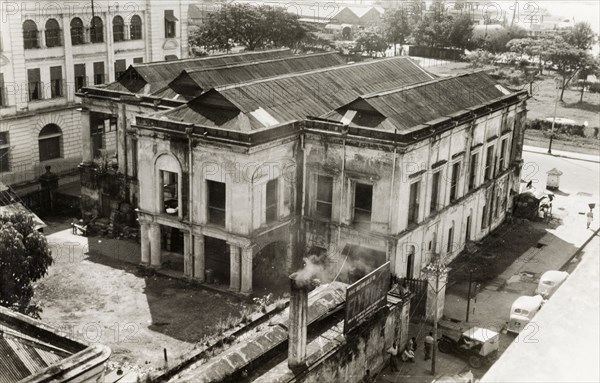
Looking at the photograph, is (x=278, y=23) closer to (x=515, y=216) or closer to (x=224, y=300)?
(x=515, y=216)

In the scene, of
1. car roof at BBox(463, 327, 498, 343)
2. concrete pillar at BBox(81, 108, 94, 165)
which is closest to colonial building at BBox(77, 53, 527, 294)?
car roof at BBox(463, 327, 498, 343)

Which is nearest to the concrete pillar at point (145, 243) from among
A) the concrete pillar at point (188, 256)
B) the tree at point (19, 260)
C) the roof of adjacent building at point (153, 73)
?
the concrete pillar at point (188, 256)

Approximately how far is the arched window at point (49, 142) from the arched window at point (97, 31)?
7666 mm

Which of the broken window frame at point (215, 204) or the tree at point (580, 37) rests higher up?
the tree at point (580, 37)

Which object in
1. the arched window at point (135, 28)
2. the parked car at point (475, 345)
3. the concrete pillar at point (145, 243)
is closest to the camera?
the parked car at point (475, 345)

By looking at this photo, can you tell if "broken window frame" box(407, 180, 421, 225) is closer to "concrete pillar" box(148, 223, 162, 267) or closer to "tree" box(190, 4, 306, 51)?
"concrete pillar" box(148, 223, 162, 267)

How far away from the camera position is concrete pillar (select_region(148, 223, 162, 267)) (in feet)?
120

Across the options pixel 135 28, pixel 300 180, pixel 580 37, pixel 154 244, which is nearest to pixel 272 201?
pixel 300 180

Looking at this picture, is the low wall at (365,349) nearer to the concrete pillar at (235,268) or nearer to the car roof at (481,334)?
the car roof at (481,334)

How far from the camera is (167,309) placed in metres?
32.9

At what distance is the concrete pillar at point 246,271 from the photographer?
33.6 metres

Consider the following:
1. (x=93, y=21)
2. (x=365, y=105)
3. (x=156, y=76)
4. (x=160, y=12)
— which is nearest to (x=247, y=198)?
(x=365, y=105)

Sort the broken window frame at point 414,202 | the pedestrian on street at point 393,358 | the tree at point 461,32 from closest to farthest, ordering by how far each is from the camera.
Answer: the pedestrian on street at point 393,358 < the broken window frame at point 414,202 < the tree at point 461,32

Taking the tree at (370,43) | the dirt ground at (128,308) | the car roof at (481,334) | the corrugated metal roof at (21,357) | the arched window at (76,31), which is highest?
the arched window at (76,31)
